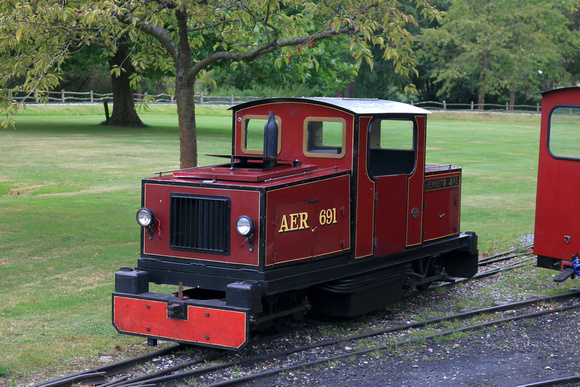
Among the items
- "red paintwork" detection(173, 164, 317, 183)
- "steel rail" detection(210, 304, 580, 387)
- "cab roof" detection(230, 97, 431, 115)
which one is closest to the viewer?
"steel rail" detection(210, 304, 580, 387)

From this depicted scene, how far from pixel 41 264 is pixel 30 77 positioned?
9.34 ft

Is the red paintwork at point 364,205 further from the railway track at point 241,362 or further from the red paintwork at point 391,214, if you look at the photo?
the railway track at point 241,362

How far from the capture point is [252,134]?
8953mm

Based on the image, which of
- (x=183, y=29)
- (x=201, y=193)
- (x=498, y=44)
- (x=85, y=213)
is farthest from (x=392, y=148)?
(x=498, y=44)

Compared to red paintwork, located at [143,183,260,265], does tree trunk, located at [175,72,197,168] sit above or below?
above

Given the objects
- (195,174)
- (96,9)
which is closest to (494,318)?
(195,174)

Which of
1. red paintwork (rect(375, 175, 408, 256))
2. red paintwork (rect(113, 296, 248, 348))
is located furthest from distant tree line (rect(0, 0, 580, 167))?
red paintwork (rect(113, 296, 248, 348))

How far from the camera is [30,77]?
11078 millimetres

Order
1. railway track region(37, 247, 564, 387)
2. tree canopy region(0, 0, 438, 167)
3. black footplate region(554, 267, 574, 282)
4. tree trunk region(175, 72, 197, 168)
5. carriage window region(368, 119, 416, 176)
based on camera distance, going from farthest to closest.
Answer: tree trunk region(175, 72, 197, 168) → tree canopy region(0, 0, 438, 167) → black footplate region(554, 267, 574, 282) → carriage window region(368, 119, 416, 176) → railway track region(37, 247, 564, 387)

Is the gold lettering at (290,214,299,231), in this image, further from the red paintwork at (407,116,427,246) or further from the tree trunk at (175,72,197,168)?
the tree trunk at (175,72,197,168)

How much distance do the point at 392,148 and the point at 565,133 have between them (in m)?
2.56

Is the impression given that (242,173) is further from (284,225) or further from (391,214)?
(391,214)

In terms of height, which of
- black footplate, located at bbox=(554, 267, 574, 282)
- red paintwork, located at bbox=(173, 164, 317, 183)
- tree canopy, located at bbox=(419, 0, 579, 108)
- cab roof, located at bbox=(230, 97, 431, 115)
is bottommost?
black footplate, located at bbox=(554, 267, 574, 282)

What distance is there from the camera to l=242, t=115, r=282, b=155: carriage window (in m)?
8.74
